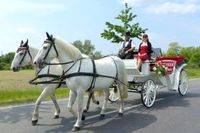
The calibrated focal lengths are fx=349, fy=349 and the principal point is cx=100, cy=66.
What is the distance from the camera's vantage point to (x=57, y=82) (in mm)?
8797

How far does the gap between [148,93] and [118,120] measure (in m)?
2.36

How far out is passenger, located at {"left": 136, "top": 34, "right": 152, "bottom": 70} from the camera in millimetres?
11531

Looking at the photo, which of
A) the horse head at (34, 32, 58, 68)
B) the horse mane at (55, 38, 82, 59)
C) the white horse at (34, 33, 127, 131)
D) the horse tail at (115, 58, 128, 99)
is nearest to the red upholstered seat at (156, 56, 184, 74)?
the horse tail at (115, 58, 128, 99)

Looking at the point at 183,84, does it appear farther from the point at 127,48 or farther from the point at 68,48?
the point at 68,48

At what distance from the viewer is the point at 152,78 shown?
40.6ft

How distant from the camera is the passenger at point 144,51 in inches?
454

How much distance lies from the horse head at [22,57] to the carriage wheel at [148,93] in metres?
3.80

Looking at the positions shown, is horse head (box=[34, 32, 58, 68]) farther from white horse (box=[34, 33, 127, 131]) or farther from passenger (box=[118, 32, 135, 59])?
passenger (box=[118, 32, 135, 59])

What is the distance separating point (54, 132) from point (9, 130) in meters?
1.04

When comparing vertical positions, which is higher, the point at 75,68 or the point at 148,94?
the point at 75,68

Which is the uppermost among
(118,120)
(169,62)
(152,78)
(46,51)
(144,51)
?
(144,51)

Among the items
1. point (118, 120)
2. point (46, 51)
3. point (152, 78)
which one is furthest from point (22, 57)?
point (152, 78)

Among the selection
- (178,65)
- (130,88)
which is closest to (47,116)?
(130,88)

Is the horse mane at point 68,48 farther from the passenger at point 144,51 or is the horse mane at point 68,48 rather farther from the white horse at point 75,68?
the passenger at point 144,51
